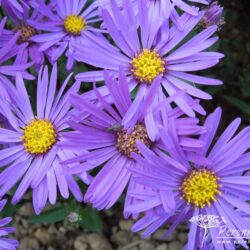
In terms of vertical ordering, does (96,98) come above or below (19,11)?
below

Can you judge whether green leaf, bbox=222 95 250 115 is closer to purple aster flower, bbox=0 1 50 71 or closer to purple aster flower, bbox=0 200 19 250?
purple aster flower, bbox=0 1 50 71

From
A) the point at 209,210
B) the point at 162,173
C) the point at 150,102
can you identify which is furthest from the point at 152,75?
the point at 209,210

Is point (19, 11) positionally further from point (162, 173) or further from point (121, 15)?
point (162, 173)

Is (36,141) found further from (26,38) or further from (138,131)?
(26,38)

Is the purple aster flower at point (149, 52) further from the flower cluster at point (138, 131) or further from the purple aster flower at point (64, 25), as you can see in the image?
the purple aster flower at point (64, 25)

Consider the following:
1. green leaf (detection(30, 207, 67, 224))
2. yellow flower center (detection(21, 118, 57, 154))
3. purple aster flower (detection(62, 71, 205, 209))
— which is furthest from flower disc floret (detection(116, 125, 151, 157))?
green leaf (detection(30, 207, 67, 224))

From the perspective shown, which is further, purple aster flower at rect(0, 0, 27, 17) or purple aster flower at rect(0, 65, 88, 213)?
purple aster flower at rect(0, 0, 27, 17)

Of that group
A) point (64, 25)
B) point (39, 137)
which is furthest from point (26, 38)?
point (39, 137)
